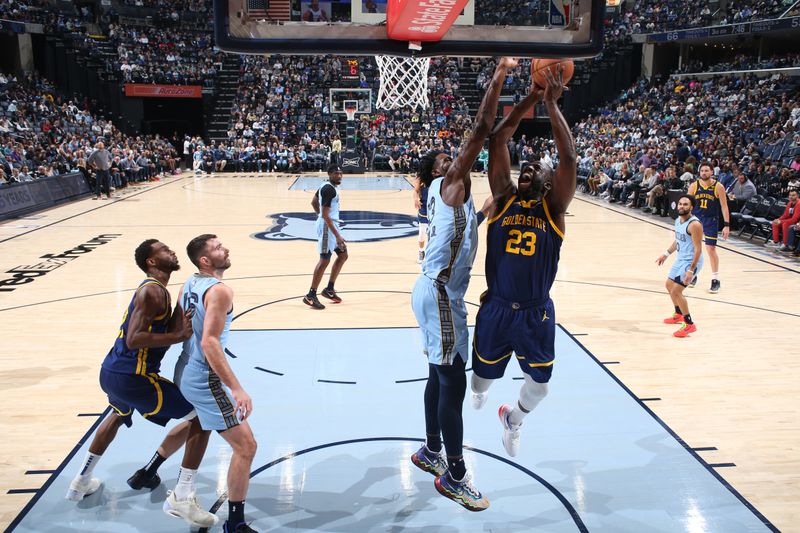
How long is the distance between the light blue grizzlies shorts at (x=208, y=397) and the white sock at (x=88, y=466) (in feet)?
2.62

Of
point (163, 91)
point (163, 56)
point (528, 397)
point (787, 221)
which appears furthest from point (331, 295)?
point (163, 56)

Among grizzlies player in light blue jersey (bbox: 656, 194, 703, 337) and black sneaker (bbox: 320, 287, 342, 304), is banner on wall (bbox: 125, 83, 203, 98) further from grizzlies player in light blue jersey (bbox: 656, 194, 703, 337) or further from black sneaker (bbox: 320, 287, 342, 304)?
grizzlies player in light blue jersey (bbox: 656, 194, 703, 337)

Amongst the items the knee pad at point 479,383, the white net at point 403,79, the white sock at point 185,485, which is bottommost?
the white sock at point 185,485

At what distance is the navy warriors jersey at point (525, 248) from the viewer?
3.66 meters

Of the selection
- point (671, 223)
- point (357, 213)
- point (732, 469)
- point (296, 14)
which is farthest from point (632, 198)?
point (296, 14)

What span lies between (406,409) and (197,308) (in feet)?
6.92

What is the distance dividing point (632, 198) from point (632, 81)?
15605 millimetres

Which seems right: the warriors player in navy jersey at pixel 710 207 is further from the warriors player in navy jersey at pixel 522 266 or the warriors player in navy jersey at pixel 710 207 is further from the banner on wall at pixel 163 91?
the banner on wall at pixel 163 91

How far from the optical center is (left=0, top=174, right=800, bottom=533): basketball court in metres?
3.72

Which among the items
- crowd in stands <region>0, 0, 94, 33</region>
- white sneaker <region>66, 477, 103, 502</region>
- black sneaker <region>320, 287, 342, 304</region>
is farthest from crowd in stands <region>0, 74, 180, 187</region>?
white sneaker <region>66, 477, 103, 502</region>

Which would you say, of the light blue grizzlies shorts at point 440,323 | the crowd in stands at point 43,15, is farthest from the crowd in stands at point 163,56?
the light blue grizzlies shorts at point 440,323

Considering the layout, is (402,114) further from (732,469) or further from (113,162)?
(732,469)

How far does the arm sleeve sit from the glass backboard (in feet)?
12.9

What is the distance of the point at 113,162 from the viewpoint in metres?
20.3
